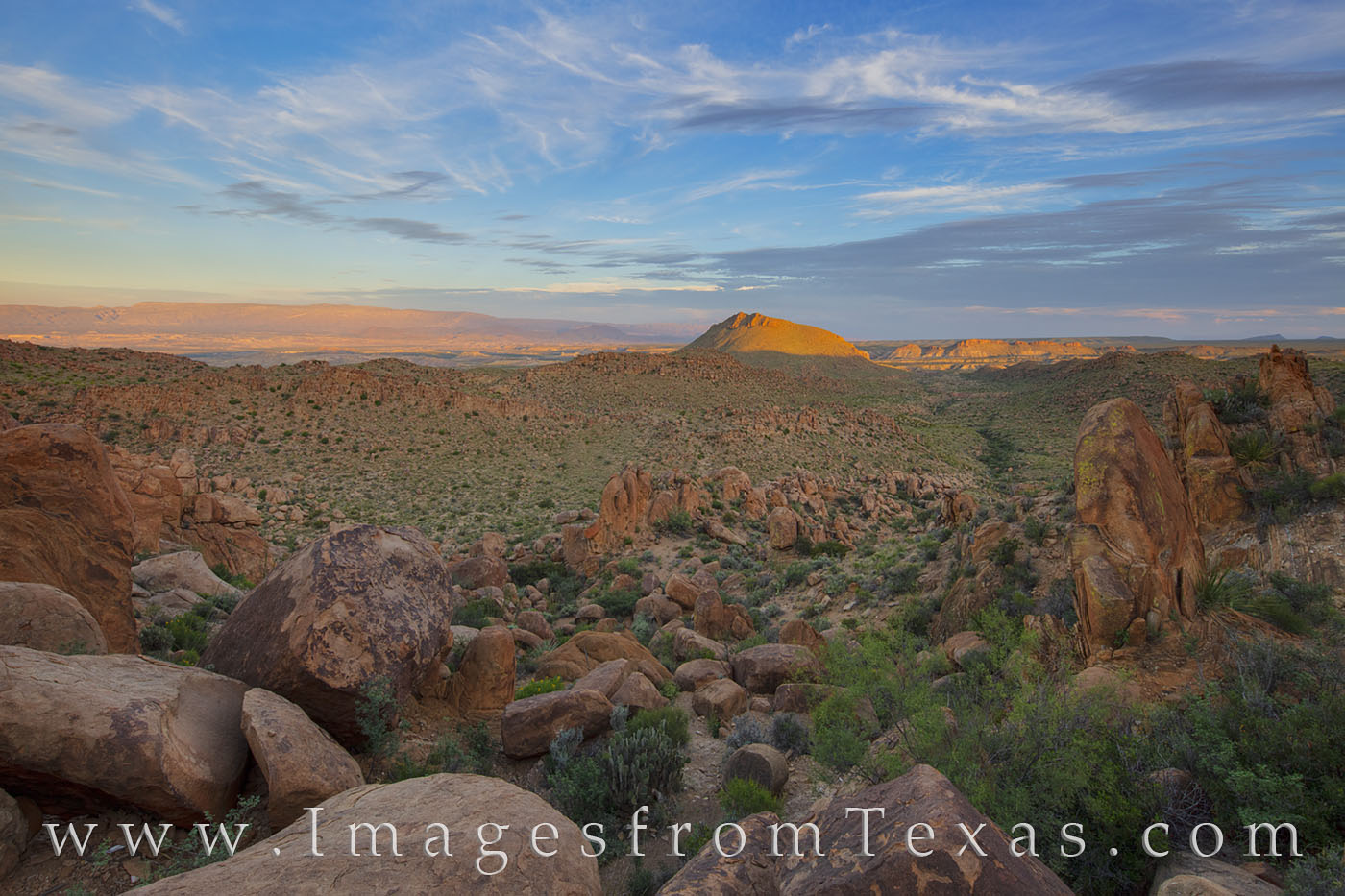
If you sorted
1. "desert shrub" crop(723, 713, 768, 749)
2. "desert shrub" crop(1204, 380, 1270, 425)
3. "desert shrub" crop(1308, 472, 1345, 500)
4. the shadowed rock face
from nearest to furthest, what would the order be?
the shadowed rock face < "desert shrub" crop(723, 713, 768, 749) < "desert shrub" crop(1308, 472, 1345, 500) < "desert shrub" crop(1204, 380, 1270, 425)

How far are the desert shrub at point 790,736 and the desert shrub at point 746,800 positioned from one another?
172cm

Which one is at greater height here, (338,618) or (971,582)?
(338,618)

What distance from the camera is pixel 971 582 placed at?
42.1ft

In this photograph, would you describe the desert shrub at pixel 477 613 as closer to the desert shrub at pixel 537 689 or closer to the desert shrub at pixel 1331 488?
the desert shrub at pixel 537 689

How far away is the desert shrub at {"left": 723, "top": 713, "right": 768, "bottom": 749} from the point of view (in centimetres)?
883

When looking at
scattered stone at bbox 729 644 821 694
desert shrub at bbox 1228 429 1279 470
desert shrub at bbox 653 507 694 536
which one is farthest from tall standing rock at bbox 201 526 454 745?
desert shrub at bbox 653 507 694 536

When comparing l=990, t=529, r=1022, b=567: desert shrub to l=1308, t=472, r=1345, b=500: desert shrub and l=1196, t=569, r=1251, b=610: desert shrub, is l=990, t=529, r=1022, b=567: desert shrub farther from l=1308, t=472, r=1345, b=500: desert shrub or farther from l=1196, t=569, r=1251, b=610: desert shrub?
l=1308, t=472, r=1345, b=500: desert shrub

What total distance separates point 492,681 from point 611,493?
14965 mm

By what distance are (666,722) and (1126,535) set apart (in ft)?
26.3

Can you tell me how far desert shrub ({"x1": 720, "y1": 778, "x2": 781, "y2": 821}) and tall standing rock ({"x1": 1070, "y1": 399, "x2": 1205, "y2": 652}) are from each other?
20.4 feet

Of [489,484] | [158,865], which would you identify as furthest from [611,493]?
[158,865]

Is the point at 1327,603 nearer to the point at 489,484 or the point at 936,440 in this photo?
the point at 489,484

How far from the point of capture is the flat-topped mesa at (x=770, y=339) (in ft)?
493

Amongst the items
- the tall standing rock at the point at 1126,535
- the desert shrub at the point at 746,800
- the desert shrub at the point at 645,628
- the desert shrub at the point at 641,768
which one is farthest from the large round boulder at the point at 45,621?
the tall standing rock at the point at 1126,535
